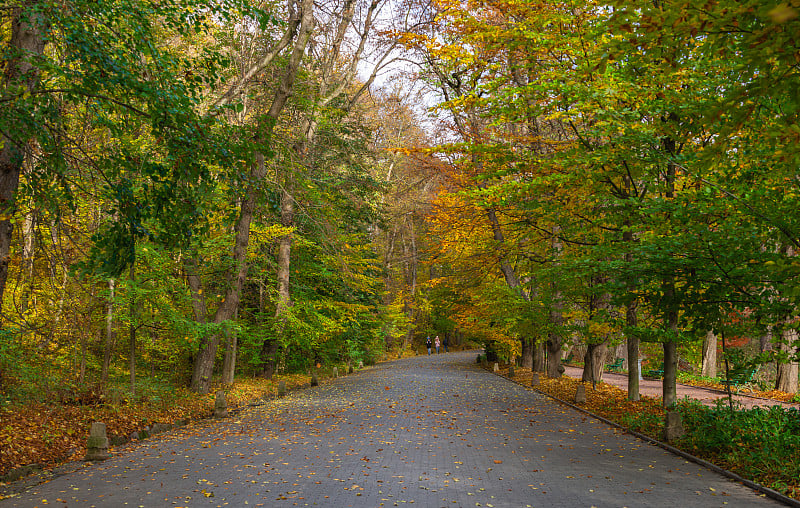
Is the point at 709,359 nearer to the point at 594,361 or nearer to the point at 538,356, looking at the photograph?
the point at 538,356

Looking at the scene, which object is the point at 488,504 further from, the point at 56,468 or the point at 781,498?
the point at 56,468

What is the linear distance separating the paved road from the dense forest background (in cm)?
250

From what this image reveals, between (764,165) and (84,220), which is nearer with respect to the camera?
(764,165)

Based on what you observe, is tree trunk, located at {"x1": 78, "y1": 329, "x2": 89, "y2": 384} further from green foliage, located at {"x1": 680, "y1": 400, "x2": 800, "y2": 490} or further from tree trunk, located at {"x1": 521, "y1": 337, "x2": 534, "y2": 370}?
tree trunk, located at {"x1": 521, "y1": 337, "x2": 534, "y2": 370}

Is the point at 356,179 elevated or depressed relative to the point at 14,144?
elevated

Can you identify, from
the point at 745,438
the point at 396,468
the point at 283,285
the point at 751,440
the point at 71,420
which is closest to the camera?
the point at 396,468

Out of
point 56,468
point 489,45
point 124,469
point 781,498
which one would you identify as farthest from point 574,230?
point 56,468

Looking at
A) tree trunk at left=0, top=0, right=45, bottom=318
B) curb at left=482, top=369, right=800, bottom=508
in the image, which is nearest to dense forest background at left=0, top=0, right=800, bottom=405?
tree trunk at left=0, top=0, right=45, bottom=318

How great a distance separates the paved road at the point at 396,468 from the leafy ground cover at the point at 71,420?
0.77m

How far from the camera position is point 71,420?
10344 millimetres

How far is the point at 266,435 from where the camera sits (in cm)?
1100

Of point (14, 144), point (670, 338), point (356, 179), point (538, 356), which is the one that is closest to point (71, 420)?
point (14, 144)

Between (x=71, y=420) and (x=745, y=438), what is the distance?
11.7 metres

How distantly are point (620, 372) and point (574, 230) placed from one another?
69.5 feet
